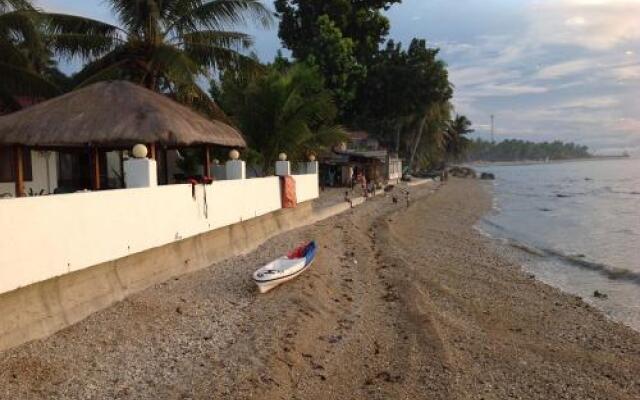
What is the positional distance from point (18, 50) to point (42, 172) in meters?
3.04

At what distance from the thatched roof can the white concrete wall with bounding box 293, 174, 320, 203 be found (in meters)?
6.87

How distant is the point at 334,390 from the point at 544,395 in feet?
7.55

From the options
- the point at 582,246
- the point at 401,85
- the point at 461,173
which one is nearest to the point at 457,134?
the point at 461,173

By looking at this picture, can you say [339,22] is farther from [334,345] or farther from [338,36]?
[334,345]

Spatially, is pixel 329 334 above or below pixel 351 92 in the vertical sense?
below

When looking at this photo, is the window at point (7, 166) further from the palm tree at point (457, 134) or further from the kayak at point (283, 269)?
the palm tree at point (457, 134)

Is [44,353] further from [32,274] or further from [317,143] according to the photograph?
[317,143]

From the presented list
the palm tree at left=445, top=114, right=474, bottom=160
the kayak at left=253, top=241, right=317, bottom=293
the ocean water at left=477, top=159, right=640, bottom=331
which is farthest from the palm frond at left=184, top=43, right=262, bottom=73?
the palm tree at left=445, top=114, right=474, bottom=160

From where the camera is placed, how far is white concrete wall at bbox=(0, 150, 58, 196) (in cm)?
1459

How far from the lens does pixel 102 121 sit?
10648 millimetres

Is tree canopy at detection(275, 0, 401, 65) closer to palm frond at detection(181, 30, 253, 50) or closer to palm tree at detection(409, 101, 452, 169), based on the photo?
palm tree at detection(409, 101, 452, 169)

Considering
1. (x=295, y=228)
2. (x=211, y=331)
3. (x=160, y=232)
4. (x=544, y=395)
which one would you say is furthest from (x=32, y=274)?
(x=295, y=228)

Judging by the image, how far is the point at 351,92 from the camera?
40.6 m

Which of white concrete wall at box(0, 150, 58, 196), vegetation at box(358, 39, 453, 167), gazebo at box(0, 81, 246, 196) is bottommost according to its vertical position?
white concrete wall at box(0, 150, 58, 196)
